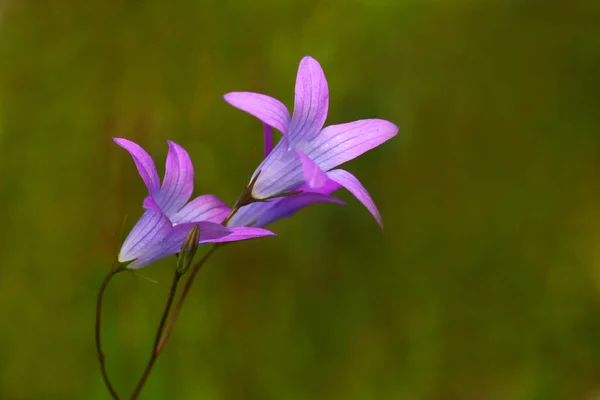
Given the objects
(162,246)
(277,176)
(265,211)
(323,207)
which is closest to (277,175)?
(277,176)

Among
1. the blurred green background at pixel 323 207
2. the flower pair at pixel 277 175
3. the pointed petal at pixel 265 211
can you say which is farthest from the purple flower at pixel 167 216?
the blurred green background at pixel 323 207

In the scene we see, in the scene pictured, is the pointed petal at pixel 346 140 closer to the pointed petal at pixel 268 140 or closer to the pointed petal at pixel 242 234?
the pointed petal at pixel 268 140

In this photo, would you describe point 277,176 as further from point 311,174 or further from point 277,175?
point 311,174

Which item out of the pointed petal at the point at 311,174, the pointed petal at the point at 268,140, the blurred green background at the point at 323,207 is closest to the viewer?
the pointed petal at the point at 311,174

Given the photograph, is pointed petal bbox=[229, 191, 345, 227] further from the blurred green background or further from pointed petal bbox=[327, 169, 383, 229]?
the blurred green background

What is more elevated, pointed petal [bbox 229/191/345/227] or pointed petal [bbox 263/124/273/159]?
pointed petal [bbox 263/124/273/159]

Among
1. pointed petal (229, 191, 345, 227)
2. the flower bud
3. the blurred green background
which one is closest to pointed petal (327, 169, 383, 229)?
pointed petal (229, 191, 345, 227)

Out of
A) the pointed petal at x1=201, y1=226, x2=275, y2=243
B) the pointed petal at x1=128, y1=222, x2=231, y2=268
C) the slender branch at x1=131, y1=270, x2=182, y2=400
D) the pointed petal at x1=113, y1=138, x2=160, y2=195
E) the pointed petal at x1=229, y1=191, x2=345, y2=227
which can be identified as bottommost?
the slender branch at x1=131, y1=270, x2=182, y2=400
